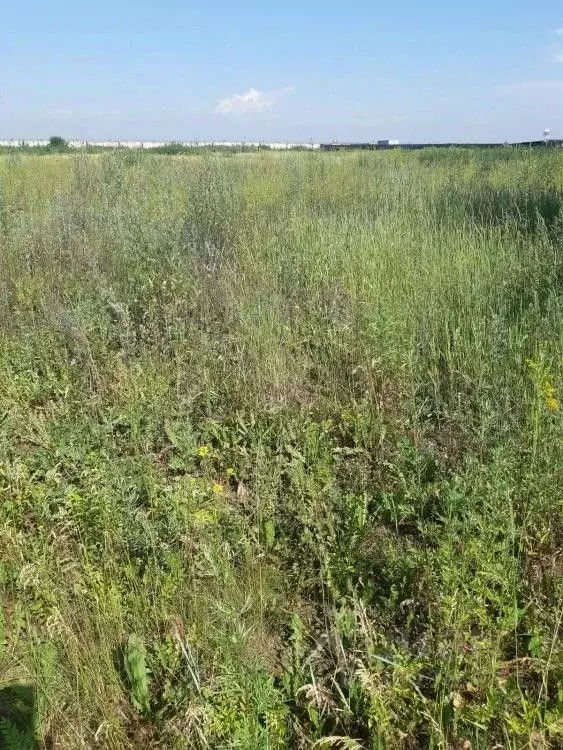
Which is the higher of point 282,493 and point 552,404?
point 552,404

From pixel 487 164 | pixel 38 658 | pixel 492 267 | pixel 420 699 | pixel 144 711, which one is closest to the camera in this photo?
pixel 420 699

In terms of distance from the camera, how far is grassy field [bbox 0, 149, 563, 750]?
6.08 ft

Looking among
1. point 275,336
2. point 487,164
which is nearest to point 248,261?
point 275,336

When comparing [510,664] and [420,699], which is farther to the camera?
[510,664]

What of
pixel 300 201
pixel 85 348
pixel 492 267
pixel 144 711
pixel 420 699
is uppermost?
pixel 300 201

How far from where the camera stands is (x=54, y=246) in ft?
19.0

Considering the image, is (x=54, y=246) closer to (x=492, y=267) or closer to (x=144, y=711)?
(x=492, y=267)

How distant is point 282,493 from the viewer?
2.87 metres

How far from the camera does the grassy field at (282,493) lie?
1.85 meters

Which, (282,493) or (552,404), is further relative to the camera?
(282,493)

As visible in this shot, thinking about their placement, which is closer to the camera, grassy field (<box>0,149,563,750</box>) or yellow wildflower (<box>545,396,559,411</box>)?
grassy field (<box>0,149,563,750</box>)

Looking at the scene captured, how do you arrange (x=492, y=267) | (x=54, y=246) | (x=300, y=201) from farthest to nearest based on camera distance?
1. (x=300, y=201)
2. (x=54, y=246)
3. (x=492, y=267)

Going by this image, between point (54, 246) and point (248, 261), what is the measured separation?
6.60ft

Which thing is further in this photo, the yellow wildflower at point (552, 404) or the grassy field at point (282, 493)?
the yellow wildflower at point (552, 404)
